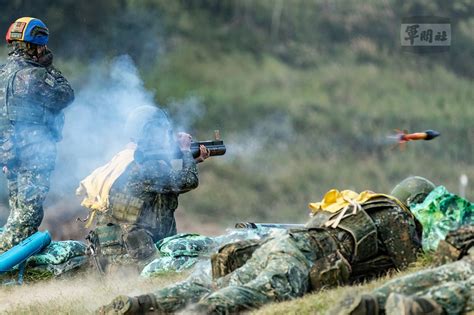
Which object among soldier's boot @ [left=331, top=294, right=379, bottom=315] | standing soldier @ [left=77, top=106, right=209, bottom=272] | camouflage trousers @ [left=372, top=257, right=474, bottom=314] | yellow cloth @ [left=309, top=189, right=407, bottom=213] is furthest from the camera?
standing soldier @ [left=77, top=106, right=209, bottom=272]

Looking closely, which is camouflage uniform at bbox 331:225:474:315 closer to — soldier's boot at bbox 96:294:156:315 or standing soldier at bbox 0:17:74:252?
soldier's boot at bbox 96:294:156:315

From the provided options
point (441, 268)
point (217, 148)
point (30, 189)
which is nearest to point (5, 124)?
point (30, 189)

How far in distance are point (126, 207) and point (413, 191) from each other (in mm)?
3360

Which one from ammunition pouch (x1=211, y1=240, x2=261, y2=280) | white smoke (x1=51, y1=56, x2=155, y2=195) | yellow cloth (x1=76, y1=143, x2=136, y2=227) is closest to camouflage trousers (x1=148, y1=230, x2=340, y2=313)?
ammunition pouch (x1=211, y1=240, x2=261, y2=280)

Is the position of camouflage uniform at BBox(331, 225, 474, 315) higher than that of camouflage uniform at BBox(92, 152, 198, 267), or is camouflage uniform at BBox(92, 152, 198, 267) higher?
camouflage uniform at BBox(92, 152, 198, 267)

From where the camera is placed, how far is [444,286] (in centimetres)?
989

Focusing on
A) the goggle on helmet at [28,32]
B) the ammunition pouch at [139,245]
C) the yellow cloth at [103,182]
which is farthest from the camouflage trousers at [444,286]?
the goggle on helmet at [28,32]

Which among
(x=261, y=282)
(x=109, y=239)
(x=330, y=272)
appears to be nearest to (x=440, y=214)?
(x=330, y=272)

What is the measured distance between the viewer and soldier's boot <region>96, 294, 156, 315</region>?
1063 centimetres

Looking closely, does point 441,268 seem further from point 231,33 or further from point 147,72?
point 231,33

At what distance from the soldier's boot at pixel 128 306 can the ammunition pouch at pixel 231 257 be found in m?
1.07

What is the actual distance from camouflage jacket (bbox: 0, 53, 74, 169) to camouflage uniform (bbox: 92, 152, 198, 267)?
106 centimetres

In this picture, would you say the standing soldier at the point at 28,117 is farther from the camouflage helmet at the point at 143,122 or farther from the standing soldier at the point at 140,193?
the camouflage helmet at the point at 143,122

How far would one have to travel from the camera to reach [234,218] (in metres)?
26.6
